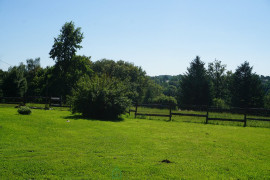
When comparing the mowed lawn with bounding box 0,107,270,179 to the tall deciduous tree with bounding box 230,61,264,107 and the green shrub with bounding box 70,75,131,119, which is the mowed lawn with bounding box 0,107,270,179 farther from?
the tall deciduous tree with bounding box 230,61,264,107

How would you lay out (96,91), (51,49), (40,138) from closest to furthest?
(40,138), (96,91), (51,49)

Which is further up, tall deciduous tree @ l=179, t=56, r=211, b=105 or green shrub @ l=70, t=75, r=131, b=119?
tall deciduous tree @ l=179, t=56, r=211, b=105

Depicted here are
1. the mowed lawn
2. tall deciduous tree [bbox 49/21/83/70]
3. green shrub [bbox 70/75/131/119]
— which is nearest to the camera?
the mowed lawn

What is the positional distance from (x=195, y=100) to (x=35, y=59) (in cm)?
7106

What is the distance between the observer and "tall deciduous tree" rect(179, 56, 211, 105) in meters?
46.2

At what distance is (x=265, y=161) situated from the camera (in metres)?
6.38

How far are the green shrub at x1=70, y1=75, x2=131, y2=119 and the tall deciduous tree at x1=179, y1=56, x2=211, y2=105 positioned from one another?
1250 inches

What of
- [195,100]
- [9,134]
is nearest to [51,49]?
[195,100]

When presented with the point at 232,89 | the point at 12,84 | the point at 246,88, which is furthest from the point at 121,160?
the point at 232,89

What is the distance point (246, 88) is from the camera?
44.8 metres

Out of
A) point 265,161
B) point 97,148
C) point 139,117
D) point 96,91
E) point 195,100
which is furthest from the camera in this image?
point 195,100

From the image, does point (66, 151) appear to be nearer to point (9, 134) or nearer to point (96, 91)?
point (9, 134)

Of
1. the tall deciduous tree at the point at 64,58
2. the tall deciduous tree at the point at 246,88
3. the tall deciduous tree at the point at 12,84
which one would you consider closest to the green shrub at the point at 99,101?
the tall deciduous tree at the point at 64,58

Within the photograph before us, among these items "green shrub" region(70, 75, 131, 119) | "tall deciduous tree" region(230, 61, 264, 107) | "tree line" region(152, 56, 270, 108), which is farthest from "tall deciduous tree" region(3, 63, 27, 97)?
"tall deciduous tree" region(230, 61, 264, 107)
